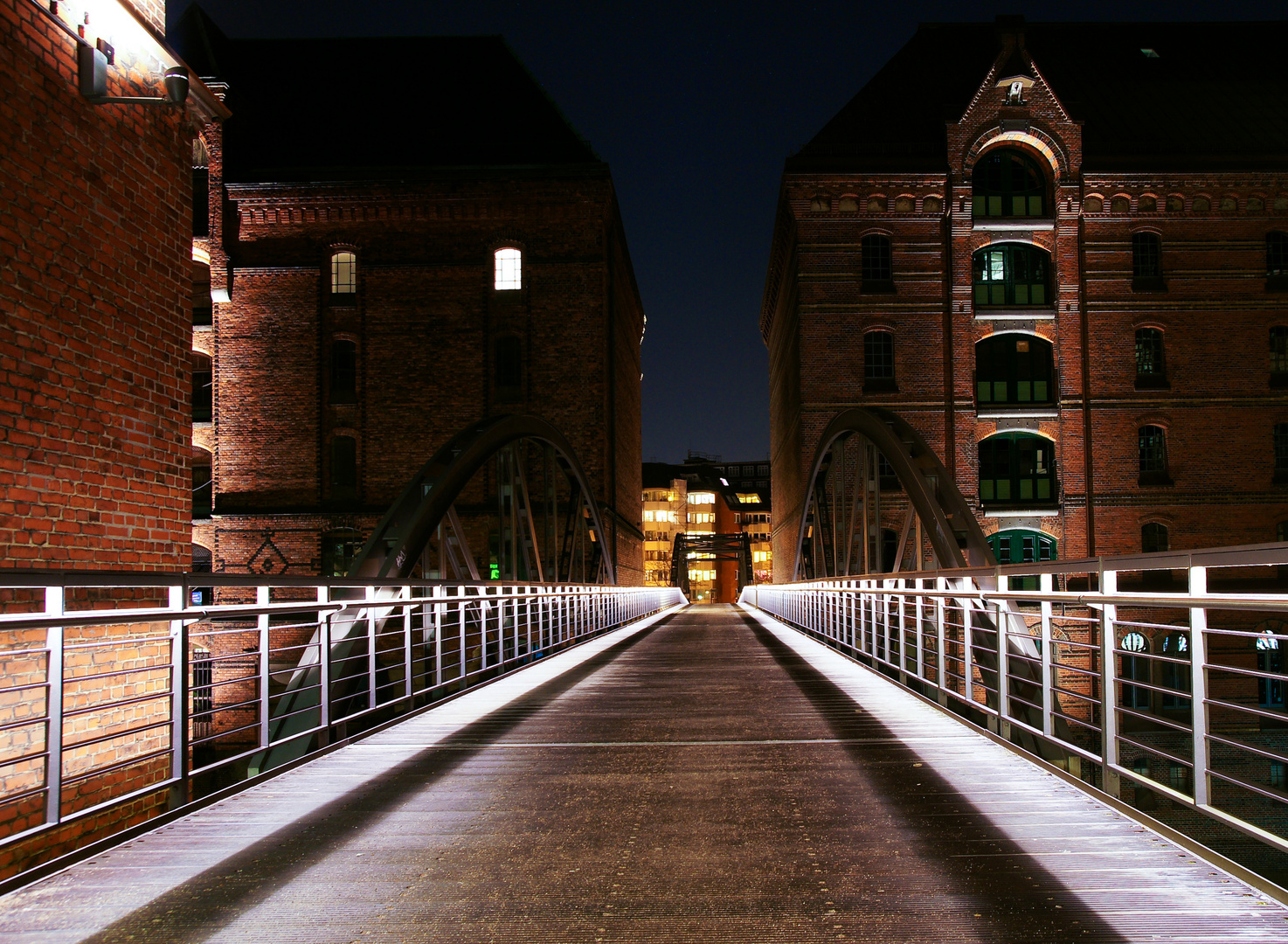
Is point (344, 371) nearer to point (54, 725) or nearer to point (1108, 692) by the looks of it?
point (54, 725)

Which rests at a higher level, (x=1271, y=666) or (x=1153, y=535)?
(x=1153, y=535)

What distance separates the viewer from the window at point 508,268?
2844 cm

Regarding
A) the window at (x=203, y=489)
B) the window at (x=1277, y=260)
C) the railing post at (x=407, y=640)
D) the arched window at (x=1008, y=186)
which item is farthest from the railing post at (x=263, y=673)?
the window at (x=1277, y=260)

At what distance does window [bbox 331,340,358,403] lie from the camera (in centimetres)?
2839

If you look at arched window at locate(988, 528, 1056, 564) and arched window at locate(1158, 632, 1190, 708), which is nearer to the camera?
arched window at locate(1158, 632, 1190, 708)

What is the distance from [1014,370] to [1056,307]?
6.90 feet

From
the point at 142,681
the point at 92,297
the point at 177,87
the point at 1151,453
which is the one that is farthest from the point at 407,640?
the point at 1151,453

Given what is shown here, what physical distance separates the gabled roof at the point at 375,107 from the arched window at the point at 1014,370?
12.6 m

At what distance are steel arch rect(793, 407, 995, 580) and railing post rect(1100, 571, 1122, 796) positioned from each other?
115 inches

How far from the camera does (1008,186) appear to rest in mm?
29453

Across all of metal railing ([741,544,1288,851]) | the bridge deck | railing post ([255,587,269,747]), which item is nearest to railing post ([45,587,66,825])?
the bridge deck

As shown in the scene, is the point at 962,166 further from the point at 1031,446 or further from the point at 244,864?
the point at 244,864

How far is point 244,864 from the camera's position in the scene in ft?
11.6

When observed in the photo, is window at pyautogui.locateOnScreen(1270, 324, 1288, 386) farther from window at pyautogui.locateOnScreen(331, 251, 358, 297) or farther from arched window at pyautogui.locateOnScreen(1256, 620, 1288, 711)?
window at pyautogui.locateOnScreen(331, 251, 358, 297)
